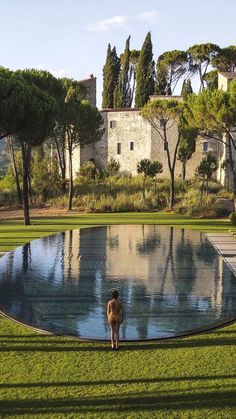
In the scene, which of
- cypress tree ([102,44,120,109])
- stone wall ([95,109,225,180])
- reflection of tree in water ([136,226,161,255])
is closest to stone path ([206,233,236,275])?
reflection of tree in water ([136,226,161,255])

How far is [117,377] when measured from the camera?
24.2 feet

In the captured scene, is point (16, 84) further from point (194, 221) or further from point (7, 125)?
point (194, 221)

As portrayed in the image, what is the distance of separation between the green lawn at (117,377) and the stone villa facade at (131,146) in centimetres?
4195

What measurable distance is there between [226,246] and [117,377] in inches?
508

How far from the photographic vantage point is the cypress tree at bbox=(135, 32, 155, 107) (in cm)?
5656

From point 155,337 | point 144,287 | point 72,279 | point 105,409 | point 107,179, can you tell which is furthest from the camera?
point 107,179

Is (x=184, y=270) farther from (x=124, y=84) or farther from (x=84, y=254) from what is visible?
(x=124, y=84)

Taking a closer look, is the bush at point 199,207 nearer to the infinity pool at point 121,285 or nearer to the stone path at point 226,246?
the stone path at point 226,246

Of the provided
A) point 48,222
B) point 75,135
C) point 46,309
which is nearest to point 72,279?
point 46,309

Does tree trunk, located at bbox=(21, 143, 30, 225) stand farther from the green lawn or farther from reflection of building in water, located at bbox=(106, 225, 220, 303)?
the green lawn

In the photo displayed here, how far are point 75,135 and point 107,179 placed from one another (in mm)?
7837

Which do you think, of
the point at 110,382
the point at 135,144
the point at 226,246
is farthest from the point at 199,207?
the point at 110,382

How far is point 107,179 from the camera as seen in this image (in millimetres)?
46094

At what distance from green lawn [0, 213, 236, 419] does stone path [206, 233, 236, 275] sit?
23.0ft
